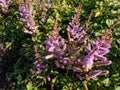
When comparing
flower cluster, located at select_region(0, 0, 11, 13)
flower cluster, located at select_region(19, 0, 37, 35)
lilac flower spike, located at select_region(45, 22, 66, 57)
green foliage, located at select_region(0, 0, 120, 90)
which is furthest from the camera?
flower cluster, located at select_region(0, 0, 11, 13)

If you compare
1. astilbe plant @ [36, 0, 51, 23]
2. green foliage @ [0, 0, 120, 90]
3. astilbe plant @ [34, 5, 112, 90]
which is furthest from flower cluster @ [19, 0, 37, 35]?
astilbe plant @ [34, 5, 112, 90]

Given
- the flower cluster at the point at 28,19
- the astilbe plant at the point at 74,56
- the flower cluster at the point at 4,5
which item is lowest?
the astilbe plant at the point at 74,56

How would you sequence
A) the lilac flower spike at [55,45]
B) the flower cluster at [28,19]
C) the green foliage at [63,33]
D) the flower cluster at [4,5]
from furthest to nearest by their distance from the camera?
the flower cluster at [4,5] → the flower cluster at [28,19] → the green foliage at [63,33] → the lilac flower spike at [55,45]

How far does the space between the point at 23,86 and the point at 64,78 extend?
0.82m

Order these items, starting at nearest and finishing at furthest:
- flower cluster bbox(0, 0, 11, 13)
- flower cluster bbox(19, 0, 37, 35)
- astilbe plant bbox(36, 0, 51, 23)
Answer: flower cluster bbox(19, 0, 37, 35), astilbe plant bbox(36, 0, 51, 23), flower cluster bbox(0, 0, 11, 13)

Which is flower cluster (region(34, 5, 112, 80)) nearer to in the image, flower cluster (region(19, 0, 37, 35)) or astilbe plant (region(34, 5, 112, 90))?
astilbe plant (region(34, 5, 112, 90))

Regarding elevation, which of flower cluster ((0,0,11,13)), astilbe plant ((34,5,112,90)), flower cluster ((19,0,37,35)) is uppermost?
flower cluster ((0,0,11,13))

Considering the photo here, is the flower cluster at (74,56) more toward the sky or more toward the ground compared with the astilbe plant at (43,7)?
more toward the ground

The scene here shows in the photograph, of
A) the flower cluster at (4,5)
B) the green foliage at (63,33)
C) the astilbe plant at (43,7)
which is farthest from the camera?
the flower cluster at (4,5)

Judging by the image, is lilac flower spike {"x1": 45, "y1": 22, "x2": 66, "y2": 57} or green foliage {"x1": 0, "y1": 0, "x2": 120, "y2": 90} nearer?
lilac flower spike {"x1": 45, "y1": 22, "x2": 66, "y2": 57}

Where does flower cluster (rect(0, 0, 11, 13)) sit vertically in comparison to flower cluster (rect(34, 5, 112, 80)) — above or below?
above

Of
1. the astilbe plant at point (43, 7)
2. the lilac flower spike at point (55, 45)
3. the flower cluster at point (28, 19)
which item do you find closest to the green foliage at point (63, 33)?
the astilbe plant at point (43, 7)

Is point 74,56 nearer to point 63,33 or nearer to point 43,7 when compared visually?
point 63,33

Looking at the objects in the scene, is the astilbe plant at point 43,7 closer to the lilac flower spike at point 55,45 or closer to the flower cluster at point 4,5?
the flower cluster at point 4,5
